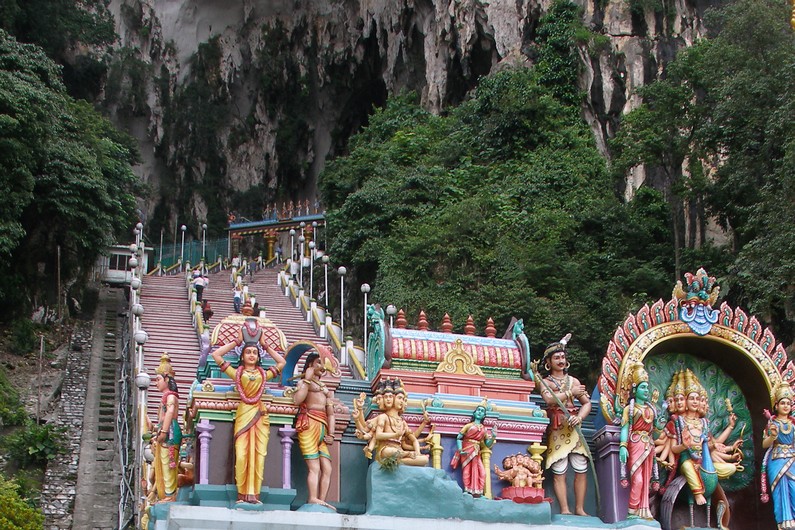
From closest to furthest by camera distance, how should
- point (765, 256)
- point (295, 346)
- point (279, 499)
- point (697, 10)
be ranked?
point (279, 499) → point (295, 346) → point (765, 256) → point (697, 10)

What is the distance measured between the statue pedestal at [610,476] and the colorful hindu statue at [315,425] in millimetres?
3048

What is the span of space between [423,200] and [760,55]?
9900 millimetres

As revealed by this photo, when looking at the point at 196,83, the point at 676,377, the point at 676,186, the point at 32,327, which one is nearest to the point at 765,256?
the point at 676,186

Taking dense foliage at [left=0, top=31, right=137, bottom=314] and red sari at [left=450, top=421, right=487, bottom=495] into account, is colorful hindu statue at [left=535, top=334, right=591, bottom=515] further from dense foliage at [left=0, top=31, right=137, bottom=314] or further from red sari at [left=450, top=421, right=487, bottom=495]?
dense foliage at [left=0, top=31, right=137, bottom=314]

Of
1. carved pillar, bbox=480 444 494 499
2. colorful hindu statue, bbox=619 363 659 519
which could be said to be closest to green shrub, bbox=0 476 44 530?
carved pillar, bbox=480 444 494 499

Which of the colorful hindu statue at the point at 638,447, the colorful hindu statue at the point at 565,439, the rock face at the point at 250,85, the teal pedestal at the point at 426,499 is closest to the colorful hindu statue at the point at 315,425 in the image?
the teal pedestal at the point at 426,499

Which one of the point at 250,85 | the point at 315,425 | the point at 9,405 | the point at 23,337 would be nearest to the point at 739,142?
the point at 9,405

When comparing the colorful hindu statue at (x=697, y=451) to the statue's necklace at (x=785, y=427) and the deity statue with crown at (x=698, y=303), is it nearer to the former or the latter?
the statue's necklace at (x=785, y=427)

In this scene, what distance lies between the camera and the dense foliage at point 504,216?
28.2 m

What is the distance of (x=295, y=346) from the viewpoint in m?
13.1

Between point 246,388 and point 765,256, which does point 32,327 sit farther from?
point 246,388

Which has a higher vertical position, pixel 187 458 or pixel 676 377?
pixel 676 377

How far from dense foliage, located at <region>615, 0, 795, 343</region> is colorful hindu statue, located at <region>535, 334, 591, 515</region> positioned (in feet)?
34.4

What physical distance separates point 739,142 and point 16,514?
56.8 feet
